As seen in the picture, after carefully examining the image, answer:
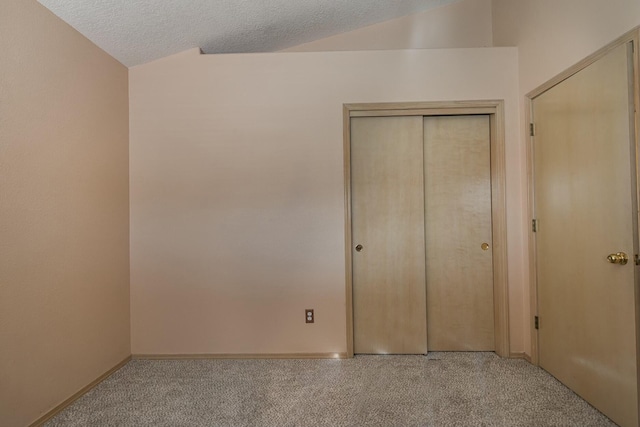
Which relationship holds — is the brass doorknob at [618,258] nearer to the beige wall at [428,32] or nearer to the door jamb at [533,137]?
the door jamb at [533,137]

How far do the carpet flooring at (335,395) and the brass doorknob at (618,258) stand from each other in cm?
88

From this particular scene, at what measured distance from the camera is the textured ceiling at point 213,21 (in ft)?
7.00

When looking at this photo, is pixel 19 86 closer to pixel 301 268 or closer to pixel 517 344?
pixel 301 268

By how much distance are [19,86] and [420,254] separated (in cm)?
274

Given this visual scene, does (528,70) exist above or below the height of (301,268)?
above

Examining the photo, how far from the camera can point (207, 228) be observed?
276 cm

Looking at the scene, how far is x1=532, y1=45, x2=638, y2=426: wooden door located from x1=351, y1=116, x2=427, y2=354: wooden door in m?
0.84

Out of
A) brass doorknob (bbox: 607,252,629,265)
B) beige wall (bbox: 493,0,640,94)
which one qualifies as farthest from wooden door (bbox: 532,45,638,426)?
beige wall (bbox: 493,0,640,94)

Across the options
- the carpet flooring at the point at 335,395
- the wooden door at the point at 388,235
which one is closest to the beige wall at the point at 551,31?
the carpet flooring at the point at 335,395

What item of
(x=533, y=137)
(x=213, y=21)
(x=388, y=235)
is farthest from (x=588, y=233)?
(x=213, y=21)

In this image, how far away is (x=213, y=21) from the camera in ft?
8.15

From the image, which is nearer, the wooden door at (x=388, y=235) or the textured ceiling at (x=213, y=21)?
the textured ceiling at (x=213, y=21)

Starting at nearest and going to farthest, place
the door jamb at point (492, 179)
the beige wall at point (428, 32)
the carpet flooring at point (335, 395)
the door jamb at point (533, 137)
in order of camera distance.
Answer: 1. the door jamb at point (533, 137)
2. the carpet flooring at point (335, 395)
3. the door jamb at point (492, 179)
4. the beige wall at point (428, 32)

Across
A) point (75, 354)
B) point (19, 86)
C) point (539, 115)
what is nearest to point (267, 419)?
point (75, 354)
